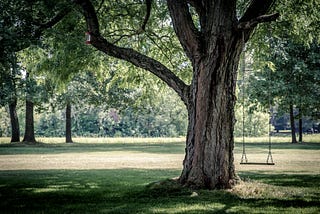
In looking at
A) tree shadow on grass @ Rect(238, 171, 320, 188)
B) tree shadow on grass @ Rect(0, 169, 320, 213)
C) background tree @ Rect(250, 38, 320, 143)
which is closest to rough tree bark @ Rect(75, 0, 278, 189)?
tree shadow on grass @ Rect(0, 169, 320, 213)

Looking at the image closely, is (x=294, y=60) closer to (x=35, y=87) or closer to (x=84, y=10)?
(x=35, y=87)

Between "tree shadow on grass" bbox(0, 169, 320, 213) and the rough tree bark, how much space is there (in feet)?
2.24

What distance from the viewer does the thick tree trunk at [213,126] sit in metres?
11.1

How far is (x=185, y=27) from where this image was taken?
11.6m

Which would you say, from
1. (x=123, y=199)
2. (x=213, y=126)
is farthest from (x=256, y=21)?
(x=123, y=199)

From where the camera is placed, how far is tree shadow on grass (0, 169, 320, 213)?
28.2 ft

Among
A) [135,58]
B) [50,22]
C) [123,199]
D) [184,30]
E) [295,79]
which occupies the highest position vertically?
[295,79]

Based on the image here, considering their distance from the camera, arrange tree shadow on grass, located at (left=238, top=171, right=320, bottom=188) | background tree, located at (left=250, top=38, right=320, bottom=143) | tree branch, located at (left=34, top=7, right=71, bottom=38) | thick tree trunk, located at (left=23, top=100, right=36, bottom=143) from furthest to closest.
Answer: thick tree trunk, located at (left=23, top=100, right=36, bottom=143)
background tree, located at (left=250, top=38, right=320, bottom=143)
tree shadow on grass, located at (left=238, top=171, right=320, bottom=188)
tree branch, located at (left=34, top=7, right=71, bottom=38)

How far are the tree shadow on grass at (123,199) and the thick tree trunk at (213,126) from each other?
548 mm

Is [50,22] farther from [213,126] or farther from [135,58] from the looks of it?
[213,126]

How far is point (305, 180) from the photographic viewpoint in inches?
548

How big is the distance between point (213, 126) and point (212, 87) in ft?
3.38

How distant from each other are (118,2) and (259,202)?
10.00 m

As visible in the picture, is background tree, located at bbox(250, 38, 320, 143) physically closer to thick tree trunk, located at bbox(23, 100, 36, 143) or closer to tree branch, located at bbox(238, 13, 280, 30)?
thick tree trunk, located at bbox(23, 100, 36, 143)
